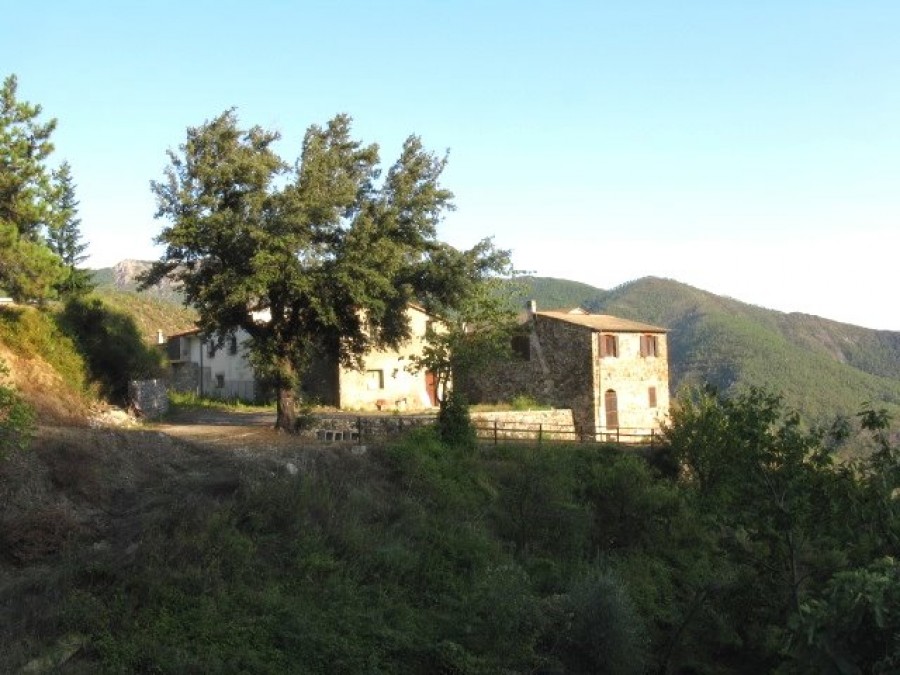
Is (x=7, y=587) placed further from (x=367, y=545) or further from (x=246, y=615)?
(x=367, y=545)

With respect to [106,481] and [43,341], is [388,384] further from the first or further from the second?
[106,481]

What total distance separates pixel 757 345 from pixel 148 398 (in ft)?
276

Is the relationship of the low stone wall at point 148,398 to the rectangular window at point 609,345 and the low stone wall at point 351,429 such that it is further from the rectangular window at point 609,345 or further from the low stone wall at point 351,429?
the rectangular window at point 609,345

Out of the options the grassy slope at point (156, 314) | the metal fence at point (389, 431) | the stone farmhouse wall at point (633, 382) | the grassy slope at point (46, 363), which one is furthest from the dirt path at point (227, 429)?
the grassy slope at point (156, 314)

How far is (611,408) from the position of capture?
42.1m

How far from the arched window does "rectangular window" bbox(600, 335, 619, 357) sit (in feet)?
6.00

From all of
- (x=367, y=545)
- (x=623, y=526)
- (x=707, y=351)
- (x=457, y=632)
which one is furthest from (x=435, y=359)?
(x=707, y=351)

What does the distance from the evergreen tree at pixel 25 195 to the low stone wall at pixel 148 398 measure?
7.92 meters

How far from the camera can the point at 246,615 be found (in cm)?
1501

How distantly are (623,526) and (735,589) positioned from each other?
950 cm

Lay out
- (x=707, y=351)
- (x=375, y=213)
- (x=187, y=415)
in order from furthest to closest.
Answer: (x=707, y=351), (x=187, y=415), (x=375, y=213)

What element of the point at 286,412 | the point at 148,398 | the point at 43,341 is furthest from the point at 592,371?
the point at 43,341

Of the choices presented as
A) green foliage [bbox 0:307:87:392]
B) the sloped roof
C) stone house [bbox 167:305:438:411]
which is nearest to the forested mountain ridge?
stone house [bbox 167:305:438:411]

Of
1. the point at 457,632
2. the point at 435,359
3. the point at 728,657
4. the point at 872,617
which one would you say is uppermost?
the point at 435,359
